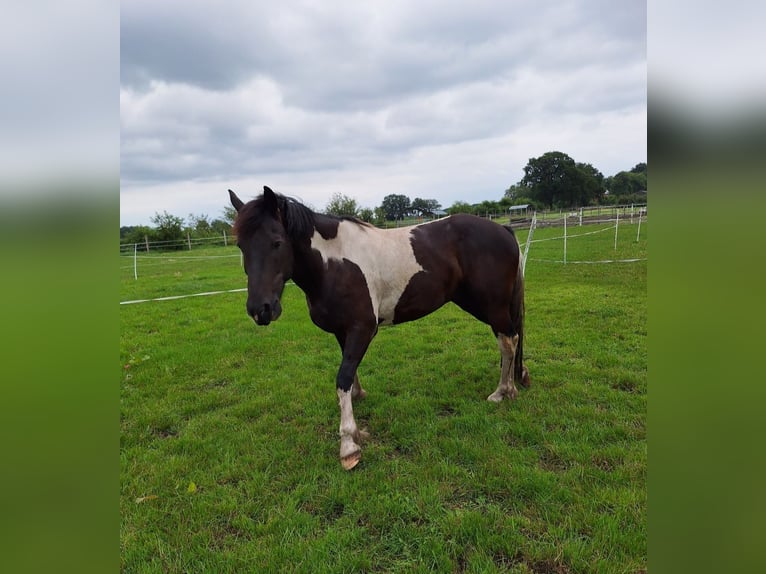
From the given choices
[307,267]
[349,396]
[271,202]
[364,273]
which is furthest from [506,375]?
[271,202]

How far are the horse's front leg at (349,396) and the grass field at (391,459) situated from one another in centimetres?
11

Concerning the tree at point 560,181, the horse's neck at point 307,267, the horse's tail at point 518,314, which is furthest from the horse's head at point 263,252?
the tree at point 560,181

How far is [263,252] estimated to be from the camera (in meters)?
2.71

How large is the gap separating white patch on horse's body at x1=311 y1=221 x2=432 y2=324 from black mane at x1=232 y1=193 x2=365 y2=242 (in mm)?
137

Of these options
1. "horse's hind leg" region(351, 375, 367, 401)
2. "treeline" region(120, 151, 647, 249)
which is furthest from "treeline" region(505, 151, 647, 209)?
"horse's hind leg" region(351, 375, 367, 401)

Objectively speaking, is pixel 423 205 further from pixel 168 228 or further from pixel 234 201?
pixel 234 201

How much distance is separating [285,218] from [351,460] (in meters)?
1.85

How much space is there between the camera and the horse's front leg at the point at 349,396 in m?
2.85

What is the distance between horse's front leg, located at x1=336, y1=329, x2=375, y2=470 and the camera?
2848 mm

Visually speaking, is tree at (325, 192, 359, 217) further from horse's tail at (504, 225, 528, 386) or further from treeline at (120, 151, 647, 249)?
horse's tail at (504, 225, 528, 386)

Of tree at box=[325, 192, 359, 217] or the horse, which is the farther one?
tree at box=[325, 192, 359, 217]
